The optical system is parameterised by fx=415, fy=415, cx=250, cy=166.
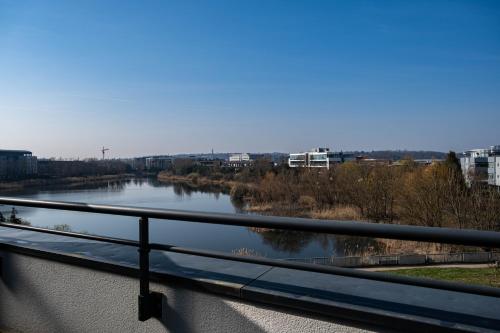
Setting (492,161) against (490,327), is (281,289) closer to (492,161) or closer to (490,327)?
(490,327)

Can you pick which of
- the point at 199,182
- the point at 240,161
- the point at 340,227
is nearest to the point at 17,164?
the point at 199,182

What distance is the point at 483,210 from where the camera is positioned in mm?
19172

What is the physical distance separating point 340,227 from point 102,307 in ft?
5.01

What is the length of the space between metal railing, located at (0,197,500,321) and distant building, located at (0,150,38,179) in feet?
251

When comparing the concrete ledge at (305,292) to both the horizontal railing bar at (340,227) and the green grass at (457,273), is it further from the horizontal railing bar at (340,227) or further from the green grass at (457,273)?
the green grass at (457,273)

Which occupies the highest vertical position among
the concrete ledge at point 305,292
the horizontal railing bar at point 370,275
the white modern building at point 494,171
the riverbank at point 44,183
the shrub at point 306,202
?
the horizontal railing bar at point 370,275

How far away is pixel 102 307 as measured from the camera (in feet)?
7.48

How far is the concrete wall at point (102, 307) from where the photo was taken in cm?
177

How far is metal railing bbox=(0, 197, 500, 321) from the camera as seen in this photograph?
1.23 meters

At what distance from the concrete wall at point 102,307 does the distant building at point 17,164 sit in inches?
2976

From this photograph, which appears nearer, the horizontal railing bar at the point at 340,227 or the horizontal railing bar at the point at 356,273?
the horizontal railing bar at the point at 340,227

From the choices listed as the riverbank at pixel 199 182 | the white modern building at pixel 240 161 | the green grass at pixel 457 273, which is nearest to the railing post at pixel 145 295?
the green grass at pixel 457 273

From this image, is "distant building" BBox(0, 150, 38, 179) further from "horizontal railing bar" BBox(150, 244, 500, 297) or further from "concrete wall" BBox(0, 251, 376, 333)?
"horizontal railing bar" BBox(150, 244, 500, 297)

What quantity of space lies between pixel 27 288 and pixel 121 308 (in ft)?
2.71
